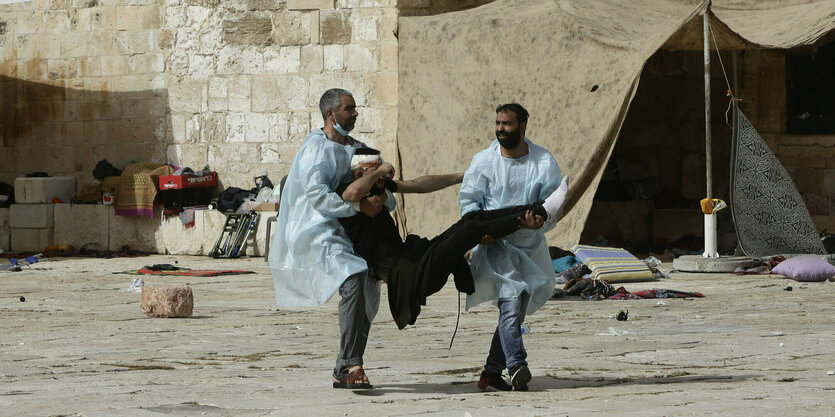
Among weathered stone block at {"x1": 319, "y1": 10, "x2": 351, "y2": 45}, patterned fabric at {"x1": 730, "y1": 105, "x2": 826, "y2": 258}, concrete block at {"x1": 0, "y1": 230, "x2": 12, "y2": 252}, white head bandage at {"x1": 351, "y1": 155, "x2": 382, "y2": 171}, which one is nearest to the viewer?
white head bandage at {"x1": 351, "y1": 155, "x2": 382, "y2": 171}

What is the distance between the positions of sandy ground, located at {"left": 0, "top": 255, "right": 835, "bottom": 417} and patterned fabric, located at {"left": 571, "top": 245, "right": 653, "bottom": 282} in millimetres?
197

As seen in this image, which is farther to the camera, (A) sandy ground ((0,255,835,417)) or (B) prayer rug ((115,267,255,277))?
(B) prayer rug ((115,267,255,277))

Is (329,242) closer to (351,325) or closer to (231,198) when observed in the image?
(351,325)

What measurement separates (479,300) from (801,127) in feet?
29.0

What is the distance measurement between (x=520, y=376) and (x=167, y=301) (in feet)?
12.4

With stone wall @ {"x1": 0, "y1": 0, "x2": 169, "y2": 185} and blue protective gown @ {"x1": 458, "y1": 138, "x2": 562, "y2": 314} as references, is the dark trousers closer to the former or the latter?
blue protective gown @ {"x1": 458, "y1": 138, "x2": 562, "y2": 314}

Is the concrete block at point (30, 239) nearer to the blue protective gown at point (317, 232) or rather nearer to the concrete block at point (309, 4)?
the concrete block at point (309, 4)

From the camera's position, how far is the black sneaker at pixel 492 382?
522 centimetres

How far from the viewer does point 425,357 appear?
20.7 feet

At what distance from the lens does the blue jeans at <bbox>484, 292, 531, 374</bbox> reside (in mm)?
5141

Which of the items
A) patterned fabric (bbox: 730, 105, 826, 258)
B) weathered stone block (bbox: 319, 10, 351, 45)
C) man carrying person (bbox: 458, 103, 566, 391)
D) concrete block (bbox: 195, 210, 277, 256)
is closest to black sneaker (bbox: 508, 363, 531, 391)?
man carrying person (bbox: 458, 103, 566, 391)

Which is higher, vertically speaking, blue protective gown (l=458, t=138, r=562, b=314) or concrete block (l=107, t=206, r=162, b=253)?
blue protective gown (l=458, t=138, r=562, b=314)

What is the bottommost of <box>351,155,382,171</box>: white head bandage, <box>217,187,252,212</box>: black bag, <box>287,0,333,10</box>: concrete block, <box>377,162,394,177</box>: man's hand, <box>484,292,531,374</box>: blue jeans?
<box>484,292,531,374</box>: blue jeans

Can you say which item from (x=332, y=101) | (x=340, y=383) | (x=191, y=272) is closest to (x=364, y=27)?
(x=191, y=272)
